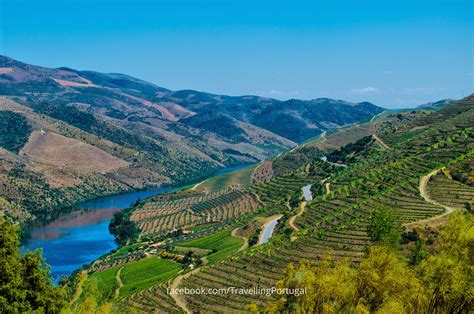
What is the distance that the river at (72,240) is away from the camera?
411 feet

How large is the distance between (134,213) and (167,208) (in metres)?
12.3

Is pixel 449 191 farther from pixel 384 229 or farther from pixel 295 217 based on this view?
pixel 384 229

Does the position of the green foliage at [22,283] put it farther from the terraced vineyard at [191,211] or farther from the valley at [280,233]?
the terraced vineyard at [191,211]

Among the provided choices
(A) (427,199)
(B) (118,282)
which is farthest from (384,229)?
(B) (118,282)

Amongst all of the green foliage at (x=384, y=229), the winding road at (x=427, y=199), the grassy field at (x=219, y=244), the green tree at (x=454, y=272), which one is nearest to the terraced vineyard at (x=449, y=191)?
the winding road at (x=427, y=199)

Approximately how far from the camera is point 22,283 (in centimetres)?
3909

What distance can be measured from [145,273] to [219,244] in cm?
1684

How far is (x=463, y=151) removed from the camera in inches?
3656

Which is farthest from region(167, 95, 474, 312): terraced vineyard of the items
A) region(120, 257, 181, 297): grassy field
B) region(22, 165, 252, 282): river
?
region(22, 165, 252, 282): river

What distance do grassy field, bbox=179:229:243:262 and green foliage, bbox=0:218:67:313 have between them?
150 ft

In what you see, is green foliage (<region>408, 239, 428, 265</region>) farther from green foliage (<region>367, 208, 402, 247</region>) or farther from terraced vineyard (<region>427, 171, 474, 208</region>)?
terraced vineyard (<region>427, 171, 474, 208</region>)

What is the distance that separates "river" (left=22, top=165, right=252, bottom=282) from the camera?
12531 centimetres

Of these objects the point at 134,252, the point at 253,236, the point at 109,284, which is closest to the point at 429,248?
the point at 253,236

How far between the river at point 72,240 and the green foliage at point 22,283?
212 feet
